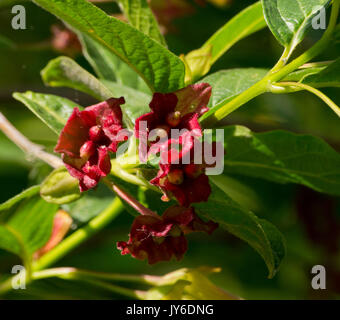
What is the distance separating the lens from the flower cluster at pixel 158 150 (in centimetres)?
88

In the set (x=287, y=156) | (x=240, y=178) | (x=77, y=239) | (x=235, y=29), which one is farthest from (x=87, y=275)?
(x=240, y=178)

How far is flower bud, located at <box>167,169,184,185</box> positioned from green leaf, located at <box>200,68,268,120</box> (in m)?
0.16

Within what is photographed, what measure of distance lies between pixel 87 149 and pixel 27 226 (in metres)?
0.46

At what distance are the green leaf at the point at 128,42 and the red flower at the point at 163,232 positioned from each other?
0.23 metres

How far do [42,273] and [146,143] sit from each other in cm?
57

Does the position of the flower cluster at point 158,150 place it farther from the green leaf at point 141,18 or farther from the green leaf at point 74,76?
the green leaf at point 141,18

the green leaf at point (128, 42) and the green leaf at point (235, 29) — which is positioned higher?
the green leaf at point (235, 29)

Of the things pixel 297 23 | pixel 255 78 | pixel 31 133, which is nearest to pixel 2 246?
pixel 255 78

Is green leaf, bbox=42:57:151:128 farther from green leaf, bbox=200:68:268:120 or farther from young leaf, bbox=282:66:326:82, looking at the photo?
young leaf, bbox=282:66:326:82

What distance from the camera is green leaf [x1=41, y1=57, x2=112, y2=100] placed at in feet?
3.58

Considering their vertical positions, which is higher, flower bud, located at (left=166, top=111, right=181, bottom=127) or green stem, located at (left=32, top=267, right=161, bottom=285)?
flower bud, located at (left=166, top=111, right=181, bottom=127)

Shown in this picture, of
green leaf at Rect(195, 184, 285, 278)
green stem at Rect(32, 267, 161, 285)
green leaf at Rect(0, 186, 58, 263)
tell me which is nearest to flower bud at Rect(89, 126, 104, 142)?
green leaf at Rect(195, 184, 285, 278)

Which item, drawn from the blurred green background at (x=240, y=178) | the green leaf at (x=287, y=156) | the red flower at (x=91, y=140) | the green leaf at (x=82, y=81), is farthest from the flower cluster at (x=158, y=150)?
the blurred green background at (x=240, y=178)

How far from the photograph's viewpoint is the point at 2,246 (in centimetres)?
136
